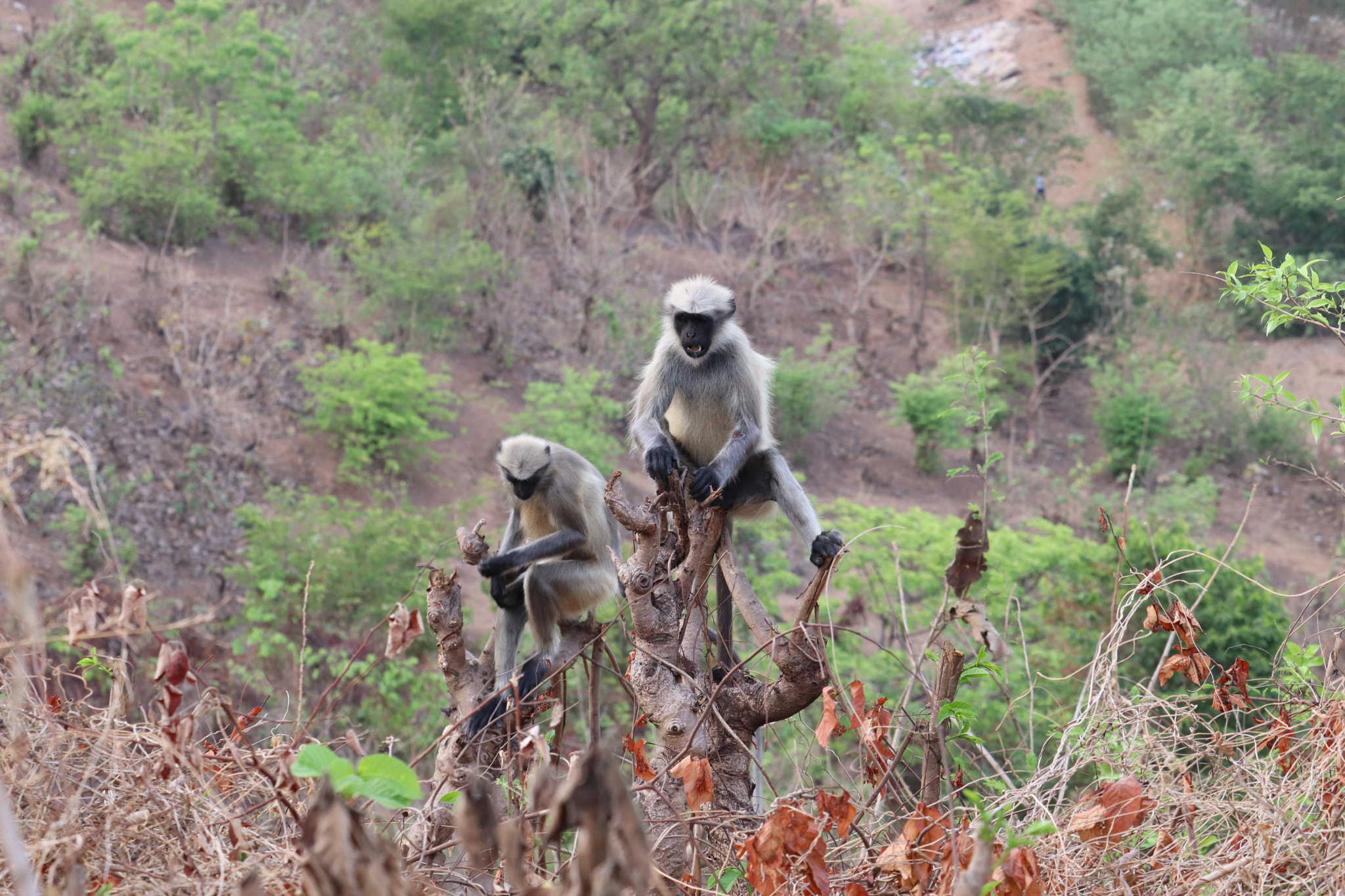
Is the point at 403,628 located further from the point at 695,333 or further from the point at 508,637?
the point at 695,333

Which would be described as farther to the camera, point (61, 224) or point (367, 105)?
point (367, 105)

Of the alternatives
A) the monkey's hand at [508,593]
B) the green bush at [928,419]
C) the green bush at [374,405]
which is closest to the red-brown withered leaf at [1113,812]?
the monkey's hand at [508,593]

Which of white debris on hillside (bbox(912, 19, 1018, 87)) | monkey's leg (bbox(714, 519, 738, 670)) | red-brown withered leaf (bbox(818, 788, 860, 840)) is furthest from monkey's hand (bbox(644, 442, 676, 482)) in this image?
white debris on hillside (bbox(912, 19, 1018, 87))

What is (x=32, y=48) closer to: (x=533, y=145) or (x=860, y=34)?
Result: (x=533, y=145)

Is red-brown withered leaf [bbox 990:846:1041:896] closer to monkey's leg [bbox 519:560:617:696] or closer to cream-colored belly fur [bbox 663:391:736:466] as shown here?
monkey's leg [bbox 519:560:617:696]

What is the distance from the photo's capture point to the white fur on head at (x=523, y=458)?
500 centimetres

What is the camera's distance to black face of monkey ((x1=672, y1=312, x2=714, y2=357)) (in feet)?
15.5

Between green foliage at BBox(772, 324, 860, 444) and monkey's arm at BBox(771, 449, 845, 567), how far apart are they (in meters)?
12.9

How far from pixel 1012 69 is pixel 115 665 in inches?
1391

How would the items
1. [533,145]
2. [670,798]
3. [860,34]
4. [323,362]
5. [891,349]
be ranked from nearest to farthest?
[670,798] < [323,362] < [533,145] < [891,349] < [860,34]

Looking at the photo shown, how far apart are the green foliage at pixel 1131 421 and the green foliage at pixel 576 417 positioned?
9.23 m

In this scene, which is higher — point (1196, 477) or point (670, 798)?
point (670, 798)

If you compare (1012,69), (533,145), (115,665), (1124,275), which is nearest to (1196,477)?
(1124,275)

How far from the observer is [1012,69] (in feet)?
109
